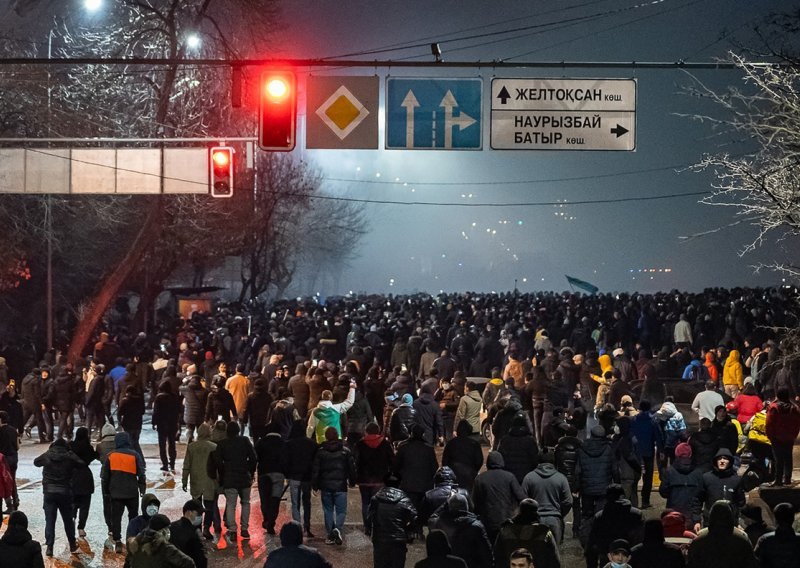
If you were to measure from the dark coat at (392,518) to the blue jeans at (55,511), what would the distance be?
159 inches

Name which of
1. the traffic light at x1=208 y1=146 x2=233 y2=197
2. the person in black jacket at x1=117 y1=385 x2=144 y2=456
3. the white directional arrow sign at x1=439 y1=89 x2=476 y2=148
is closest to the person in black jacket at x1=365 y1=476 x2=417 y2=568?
the white directional arrow sign at x1=439 y1=89 x2=476 y2=148

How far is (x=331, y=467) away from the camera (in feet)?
43.4

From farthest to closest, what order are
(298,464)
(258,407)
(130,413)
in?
1. (258,407)
2. (130,413)
3. (298,464)

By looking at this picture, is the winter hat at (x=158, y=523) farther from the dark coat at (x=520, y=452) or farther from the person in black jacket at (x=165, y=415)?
the person in black jacket at (x=165, y=415)

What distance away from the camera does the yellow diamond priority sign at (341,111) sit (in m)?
14.8

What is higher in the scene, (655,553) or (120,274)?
(120,274)

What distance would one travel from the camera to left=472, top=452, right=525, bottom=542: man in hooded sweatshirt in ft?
36.8

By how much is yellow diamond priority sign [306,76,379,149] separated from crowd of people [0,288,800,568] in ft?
12.0

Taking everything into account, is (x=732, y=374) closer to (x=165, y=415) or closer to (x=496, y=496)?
(x=165, y=415)

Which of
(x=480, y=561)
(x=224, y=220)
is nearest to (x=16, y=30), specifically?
(x=224, y=220)

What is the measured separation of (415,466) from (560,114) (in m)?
4.75

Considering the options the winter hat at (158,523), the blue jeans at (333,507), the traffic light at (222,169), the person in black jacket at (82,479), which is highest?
the traffic light at (222,169)

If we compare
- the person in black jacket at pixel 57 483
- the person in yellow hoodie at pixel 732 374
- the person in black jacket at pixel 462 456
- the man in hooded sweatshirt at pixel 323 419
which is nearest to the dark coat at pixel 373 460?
the person in black jacket at pixel 462 456

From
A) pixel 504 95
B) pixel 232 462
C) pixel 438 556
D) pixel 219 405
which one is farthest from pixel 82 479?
pixel 504 95
